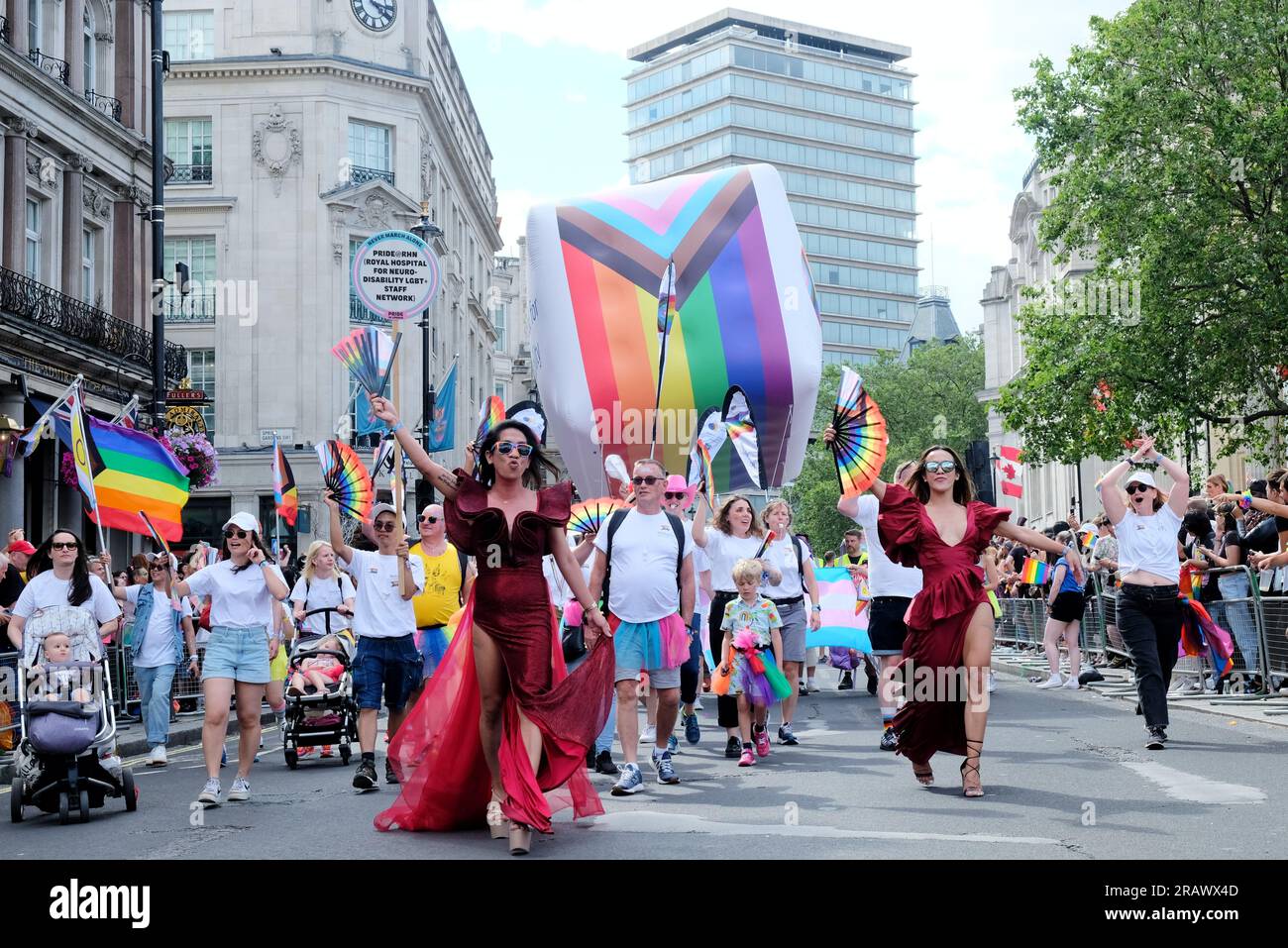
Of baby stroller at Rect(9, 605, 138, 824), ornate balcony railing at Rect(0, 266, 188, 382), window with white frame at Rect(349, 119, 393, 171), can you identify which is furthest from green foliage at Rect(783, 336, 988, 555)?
baby stroller at Rect(9, 605, 138, 824)

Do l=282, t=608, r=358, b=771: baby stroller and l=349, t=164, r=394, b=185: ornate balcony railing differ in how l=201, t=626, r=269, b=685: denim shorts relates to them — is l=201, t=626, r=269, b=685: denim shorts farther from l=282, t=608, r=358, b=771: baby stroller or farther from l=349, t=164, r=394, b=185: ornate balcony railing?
l=349, t=164, r=394, b=185: ornate balcony railing

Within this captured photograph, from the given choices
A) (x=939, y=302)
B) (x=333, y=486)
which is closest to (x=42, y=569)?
(x=333, y=486)

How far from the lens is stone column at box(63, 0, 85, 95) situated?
96.1 ft

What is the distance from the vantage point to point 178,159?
159 ft

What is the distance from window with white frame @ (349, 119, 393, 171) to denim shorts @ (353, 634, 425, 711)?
39.4m

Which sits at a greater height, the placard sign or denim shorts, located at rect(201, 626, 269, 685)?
the placard sign

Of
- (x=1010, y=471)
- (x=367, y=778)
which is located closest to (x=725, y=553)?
(x=367, y=778)

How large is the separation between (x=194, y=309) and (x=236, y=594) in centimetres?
3949

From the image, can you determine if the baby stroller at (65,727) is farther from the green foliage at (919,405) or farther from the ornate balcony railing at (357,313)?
the green foliage at (919,405)

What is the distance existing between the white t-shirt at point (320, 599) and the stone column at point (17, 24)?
51.7 ft

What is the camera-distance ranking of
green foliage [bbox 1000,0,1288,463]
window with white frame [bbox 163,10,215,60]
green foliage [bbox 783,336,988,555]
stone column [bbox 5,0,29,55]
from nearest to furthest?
1. stone column [bbox 5,0,29,55]
2. green foliage [bbox 1000,0,1288,463]
3. window with white frame [bbox 163,10,215,60]
4. green foliage [bbox 783,336,988,555]

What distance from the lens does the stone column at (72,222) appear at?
95.8 ft

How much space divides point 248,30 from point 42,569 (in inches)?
1593

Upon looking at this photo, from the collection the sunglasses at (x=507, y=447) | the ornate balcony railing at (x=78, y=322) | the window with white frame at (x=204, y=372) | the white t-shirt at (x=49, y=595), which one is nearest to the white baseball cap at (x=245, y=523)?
the white t-shirt at (x=49, y=595)
